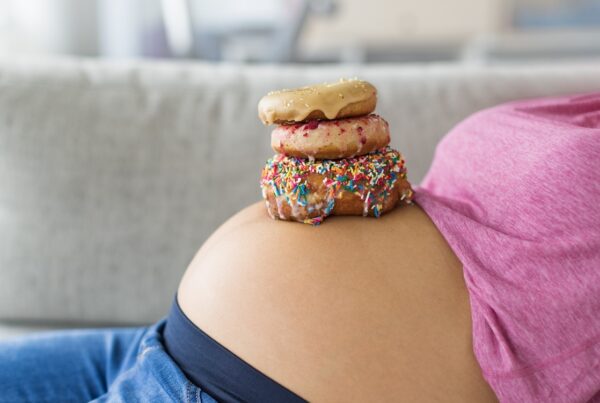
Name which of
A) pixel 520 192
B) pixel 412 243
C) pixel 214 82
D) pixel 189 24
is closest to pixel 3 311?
pixel 214 82

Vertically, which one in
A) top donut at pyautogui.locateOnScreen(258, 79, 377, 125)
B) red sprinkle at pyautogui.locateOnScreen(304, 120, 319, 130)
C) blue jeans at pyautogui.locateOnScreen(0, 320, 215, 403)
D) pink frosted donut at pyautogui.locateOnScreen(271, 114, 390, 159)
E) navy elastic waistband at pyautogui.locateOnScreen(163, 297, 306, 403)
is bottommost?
blue jeans at pyautogui.locateOnScreen(0, 320, 215, 403)

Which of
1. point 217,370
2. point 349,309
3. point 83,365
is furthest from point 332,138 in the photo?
point 83,365

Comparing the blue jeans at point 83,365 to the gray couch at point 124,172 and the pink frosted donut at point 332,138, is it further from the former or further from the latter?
the pink frosted donut at point 332,138

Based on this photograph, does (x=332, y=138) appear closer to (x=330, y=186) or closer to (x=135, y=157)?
(x=330, y=186)

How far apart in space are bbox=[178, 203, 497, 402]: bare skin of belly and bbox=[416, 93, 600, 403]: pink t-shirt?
30mm

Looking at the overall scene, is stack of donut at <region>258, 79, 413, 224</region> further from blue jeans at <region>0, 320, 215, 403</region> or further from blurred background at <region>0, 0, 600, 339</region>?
blurred background at <region>0, 0, 600, 339</region>

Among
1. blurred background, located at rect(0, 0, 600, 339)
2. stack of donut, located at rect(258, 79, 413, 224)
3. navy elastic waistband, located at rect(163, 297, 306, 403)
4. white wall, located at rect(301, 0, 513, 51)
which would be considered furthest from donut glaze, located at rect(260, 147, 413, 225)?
white wall, located at rect(301, 0, 513, 51)

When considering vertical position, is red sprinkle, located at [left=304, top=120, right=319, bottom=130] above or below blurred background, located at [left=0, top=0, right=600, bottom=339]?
above

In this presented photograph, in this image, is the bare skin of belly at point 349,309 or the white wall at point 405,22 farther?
the white wall at point 405,22

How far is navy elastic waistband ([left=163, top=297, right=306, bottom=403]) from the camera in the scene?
2.43 ft

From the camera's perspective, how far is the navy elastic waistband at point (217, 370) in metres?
0.74

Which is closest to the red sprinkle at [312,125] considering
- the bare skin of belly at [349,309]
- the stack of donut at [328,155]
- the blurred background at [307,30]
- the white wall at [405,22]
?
the stack of donut at [328,155]

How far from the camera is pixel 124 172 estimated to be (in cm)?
123

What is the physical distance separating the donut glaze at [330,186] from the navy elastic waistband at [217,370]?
7.5 inches
